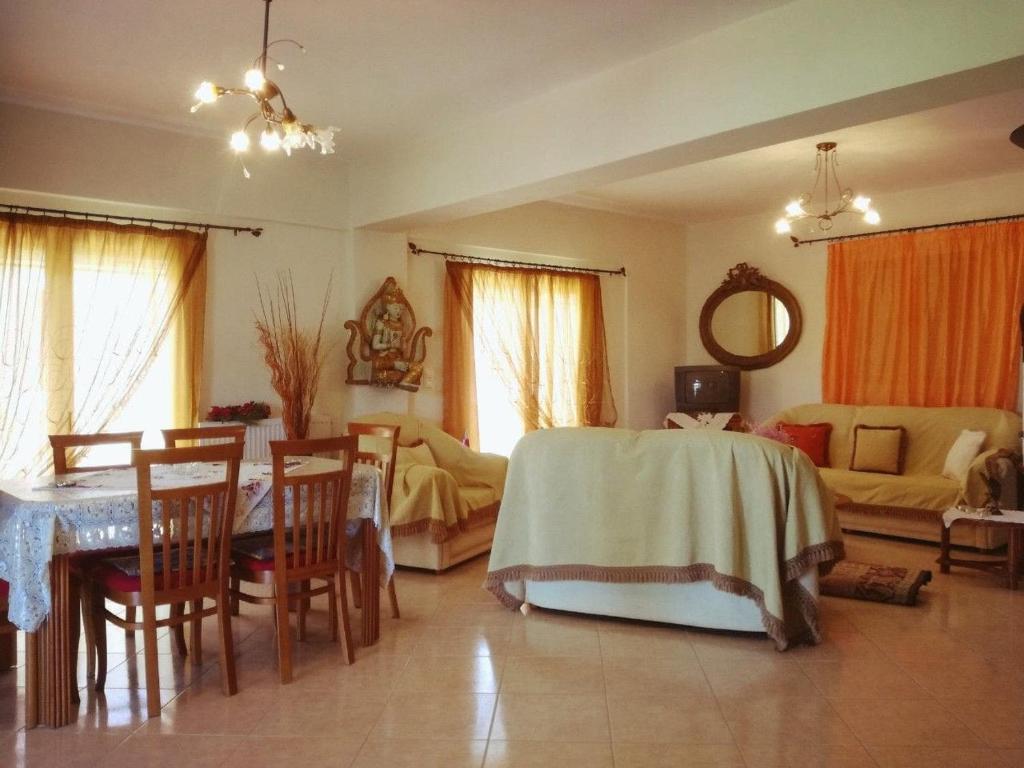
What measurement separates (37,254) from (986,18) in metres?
5.09

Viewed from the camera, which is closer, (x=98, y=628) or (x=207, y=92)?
(x=207, y=92)

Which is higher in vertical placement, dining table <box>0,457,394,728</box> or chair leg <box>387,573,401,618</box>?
dining table <box>0,457,394,728</box>

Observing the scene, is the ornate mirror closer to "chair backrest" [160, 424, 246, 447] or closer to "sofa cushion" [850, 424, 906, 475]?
"sofa cushion" [850, 424, 906, 475]

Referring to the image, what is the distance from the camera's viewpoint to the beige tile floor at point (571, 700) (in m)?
2.66

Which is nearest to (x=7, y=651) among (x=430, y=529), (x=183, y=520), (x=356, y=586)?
(x=183, y=520)

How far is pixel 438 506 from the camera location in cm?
486

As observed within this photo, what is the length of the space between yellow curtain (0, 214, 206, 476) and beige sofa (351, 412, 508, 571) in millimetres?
1510

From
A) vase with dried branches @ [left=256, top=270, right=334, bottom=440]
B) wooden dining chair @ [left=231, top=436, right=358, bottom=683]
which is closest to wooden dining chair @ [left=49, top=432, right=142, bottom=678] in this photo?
wooden dining chair @ [left=231, top=436, right=358, bottom=683]

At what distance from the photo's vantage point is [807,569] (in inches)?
140

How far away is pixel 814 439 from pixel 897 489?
1041 mm

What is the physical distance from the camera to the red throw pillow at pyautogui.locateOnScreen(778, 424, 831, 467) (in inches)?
266

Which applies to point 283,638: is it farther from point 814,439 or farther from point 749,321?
point 749,321

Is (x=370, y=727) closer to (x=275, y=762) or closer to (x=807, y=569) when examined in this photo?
(x=275, y=762)

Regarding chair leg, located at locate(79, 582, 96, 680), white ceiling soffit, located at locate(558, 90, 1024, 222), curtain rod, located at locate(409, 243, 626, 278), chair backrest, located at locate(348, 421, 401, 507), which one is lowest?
chair leg, located at locate(79, 582, 96, 680)
